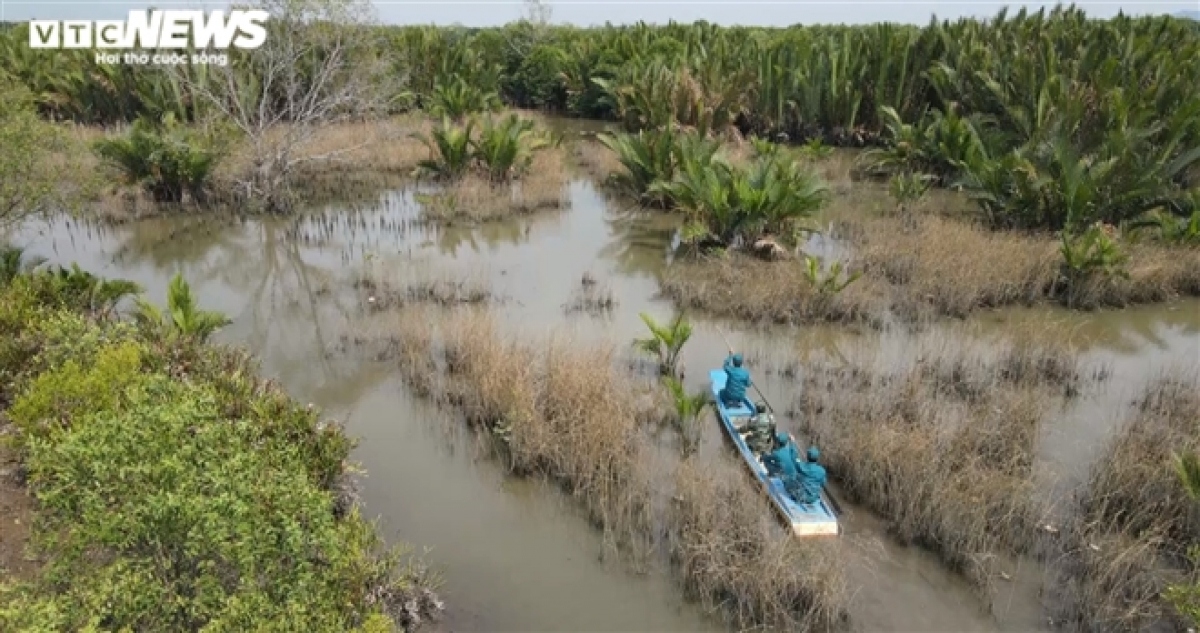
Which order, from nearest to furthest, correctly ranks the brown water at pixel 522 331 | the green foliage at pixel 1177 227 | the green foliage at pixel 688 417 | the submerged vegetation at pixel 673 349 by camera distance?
the submerged vegetation at pixel 673 349 < the brown water at pixel 522 331 < the green foliage at pixel 688 417 < the green foliage at pixel 1177 227

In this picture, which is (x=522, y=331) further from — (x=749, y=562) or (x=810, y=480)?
(x=749, y=562)

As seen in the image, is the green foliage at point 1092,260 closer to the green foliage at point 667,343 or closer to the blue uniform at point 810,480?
the green foliage at point 667,343

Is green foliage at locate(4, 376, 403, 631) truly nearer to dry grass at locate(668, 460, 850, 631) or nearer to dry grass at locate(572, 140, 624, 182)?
dry grass at locate(668, 460, 850, 631)

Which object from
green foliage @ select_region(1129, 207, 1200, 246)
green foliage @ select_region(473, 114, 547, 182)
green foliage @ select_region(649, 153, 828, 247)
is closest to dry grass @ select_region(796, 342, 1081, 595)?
Answer: green foliage @ select_region(649, 153, 828, 247)

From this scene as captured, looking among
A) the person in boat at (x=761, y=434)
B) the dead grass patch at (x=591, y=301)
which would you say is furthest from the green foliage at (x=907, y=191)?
the person in boat at (x=761, y=434)

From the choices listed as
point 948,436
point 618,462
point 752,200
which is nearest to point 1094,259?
point 752,200
